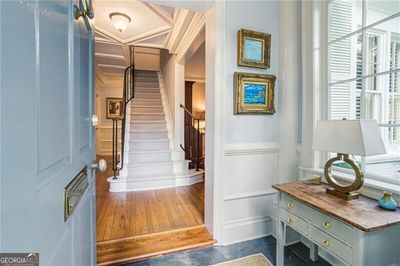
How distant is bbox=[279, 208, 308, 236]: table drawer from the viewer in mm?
1417

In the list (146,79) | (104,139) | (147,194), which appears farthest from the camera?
(104,139)

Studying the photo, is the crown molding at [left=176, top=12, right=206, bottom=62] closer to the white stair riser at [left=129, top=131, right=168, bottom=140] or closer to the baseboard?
the white stair riser at [left=129, top=131, right=168, bottom=140]

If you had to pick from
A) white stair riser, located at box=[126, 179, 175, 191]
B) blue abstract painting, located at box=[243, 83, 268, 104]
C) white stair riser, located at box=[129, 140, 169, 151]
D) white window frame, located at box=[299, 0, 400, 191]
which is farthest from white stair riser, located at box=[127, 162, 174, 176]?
white window frame, located at box=[299, 0, 400, 191]

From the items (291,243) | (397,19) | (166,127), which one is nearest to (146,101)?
(166,127)

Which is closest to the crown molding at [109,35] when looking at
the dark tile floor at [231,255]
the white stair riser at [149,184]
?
the white stair riser at [149,184]

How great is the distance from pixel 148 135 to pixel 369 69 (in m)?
3.88

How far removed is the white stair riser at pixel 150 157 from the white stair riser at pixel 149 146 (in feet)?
0.64

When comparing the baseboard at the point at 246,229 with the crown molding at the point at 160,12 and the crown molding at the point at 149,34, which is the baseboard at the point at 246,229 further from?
the crown molding at the point at 149,34

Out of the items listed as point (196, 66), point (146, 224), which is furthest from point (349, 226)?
point (196, 66)

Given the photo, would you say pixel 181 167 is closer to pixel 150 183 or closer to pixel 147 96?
pixel 150 183

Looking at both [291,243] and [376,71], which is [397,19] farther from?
[291,243]

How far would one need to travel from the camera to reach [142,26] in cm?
344

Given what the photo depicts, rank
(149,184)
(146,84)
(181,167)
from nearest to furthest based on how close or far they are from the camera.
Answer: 1. (149,184)
2. (181,167)
3. (146,84)

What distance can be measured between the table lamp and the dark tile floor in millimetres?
789
